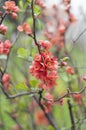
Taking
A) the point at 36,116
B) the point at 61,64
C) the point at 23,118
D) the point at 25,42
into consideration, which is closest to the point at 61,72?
the point at 61,64

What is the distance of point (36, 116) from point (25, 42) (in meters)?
1.10

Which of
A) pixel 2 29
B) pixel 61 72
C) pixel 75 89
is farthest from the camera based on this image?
pixel 75 89

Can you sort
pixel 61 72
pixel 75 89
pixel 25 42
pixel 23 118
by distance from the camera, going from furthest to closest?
pixel 23 118, pixel 25 42, pixel 75 89, pixel 61 72

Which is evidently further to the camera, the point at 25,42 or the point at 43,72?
the point at 25,42

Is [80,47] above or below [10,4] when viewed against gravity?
below

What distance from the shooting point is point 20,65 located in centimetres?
398

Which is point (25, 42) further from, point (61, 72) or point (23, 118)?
point (61, 72)

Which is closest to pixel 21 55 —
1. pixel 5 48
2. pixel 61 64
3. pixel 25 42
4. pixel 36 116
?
pixel 5 48

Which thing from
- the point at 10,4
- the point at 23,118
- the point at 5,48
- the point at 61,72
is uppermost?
the point at 10,4

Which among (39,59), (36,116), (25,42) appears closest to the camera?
(39,59)

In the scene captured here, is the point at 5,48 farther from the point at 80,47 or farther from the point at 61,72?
the point at 80,47

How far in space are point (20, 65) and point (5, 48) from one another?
1.97m

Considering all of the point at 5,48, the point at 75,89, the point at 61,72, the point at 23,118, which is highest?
the point at 5,48

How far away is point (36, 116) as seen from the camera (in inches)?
171
